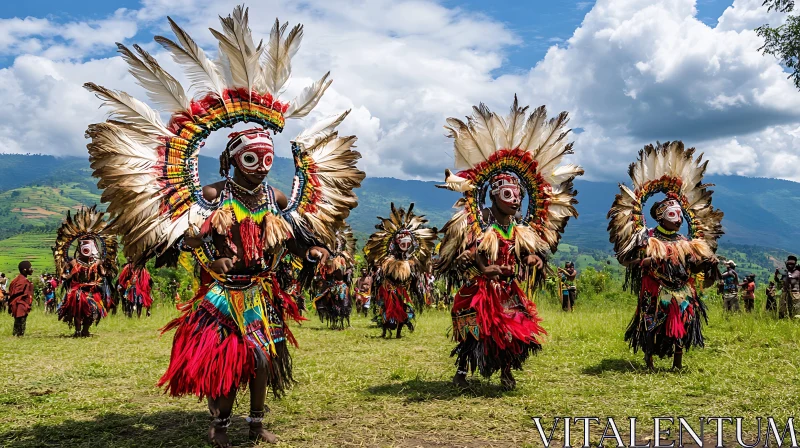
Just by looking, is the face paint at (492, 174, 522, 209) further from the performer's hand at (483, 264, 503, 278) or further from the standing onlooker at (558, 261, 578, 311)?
the standing onlooker at (558, 261, 578, 311)

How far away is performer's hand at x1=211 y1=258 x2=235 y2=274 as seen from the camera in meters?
4.60

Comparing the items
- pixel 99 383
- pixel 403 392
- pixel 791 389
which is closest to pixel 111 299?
pixel 99 383

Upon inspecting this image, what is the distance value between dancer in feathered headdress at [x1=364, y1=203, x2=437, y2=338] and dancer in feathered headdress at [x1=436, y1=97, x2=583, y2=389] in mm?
5841

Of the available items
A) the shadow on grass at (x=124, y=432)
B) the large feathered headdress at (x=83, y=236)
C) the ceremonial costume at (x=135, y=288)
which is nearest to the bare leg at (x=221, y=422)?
the shadow on grass at (x=124, y=432)

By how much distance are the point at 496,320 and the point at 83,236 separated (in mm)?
10282

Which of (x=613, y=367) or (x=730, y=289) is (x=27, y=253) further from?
(x=613, y=367)

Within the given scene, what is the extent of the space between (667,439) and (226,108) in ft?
14.5

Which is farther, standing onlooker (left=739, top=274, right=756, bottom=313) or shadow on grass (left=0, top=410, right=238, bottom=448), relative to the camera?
standing onlooker (left=739, top=274, right=756, bottom=313)

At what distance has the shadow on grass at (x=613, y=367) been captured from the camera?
7.95 m

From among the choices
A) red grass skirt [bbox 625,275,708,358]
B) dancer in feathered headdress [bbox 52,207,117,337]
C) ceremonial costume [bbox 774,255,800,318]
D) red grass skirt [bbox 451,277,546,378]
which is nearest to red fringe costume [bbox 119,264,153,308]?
dancer in feathered headdress [bbox 52,207,117,337]

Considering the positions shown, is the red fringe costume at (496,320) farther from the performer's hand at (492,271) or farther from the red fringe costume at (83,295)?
the red fringe costume at (83,295)

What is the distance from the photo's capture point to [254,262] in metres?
4.82

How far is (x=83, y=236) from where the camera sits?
13242 millimetres

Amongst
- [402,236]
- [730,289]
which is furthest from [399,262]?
[730,289]
